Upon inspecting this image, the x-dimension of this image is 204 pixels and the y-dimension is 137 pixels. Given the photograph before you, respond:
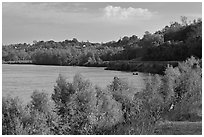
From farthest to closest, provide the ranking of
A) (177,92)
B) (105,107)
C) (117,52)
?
(117,52) < (177,92) < (105,107)

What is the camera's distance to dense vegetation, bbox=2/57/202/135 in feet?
12.4

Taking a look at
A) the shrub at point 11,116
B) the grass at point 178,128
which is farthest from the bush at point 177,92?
the shrub at point 11,116

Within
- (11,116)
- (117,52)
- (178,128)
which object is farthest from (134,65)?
(11,116)

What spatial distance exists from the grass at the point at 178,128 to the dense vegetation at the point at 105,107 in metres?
0.12

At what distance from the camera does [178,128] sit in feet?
16.5

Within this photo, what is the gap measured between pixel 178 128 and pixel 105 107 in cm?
106

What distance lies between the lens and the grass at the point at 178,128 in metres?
4.77

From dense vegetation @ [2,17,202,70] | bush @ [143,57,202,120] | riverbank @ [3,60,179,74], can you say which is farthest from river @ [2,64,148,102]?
dense vegetation @ [2,17,202,70]

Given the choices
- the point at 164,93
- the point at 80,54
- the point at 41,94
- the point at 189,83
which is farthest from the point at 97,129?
the point at 80,54

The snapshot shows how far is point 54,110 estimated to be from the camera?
4.26 metres

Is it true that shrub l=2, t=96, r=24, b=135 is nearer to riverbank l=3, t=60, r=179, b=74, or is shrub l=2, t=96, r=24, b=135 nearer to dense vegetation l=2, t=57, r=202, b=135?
dense vegetation l=2, t=57, r=202, b=135

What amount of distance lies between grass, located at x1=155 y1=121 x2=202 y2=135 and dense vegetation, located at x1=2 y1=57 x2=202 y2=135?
0.12 metres

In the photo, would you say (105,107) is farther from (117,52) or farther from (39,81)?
(117,52)

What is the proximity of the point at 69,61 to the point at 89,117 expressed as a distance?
24.9m
